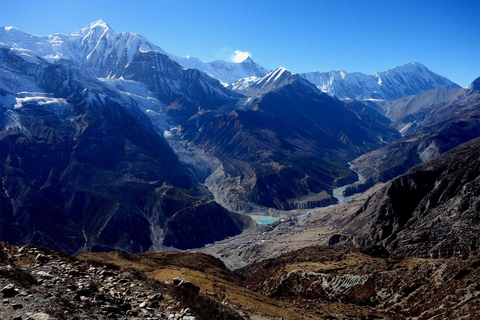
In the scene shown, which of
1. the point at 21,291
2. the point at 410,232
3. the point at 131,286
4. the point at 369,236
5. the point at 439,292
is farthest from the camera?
the point at 369,236

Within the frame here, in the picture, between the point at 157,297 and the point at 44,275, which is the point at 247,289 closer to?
the point at 157,297

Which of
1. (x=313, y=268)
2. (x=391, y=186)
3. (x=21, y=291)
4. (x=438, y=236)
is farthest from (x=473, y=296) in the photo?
→ (x=391, y=186)

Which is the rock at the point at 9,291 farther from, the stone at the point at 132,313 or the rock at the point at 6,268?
the stone at the point at 132,313

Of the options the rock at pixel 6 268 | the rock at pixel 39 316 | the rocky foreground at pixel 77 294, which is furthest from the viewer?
the rock at pixel 6 268

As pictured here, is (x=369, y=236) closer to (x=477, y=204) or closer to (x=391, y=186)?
(x=391, y=186)

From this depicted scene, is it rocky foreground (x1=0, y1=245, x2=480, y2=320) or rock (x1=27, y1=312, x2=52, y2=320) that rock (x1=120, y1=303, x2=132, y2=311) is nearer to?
rocky foreground (x1=0, y1=245, x2=480, y2=320)

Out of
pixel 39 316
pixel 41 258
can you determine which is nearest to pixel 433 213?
pixel 41 258

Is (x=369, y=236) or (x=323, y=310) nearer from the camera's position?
(x=323, y=310)

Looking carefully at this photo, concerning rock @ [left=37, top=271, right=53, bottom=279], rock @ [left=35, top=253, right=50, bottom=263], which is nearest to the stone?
rock @ [left=37, top=271, right=53, bottom=279]

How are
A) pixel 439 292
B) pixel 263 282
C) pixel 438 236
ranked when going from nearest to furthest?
1. pixel 439 292
2. pixel 263 282
3. pixel 438 236

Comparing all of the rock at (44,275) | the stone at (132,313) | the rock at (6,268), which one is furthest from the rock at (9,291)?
the stone at (132,313)
